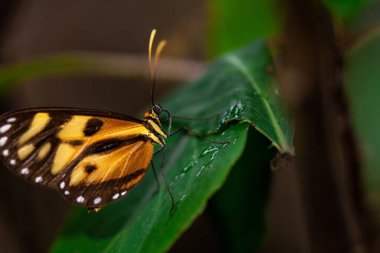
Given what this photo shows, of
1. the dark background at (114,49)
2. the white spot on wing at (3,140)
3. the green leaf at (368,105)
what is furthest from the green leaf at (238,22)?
the white spot on wing at (3,140)

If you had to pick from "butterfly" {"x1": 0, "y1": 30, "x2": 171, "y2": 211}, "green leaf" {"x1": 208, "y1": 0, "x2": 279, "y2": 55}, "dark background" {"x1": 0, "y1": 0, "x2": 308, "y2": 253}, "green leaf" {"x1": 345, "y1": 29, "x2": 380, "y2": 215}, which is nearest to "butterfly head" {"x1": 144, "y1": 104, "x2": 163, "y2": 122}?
"butterfly" {"x1": 0, "y1": 30, "x2": 171, "y2": 211}

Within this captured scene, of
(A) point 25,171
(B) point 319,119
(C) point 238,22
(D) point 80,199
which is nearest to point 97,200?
(D) point 80,199

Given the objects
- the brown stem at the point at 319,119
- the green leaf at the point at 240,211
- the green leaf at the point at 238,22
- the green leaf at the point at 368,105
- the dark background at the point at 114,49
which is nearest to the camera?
the brown stem at the point at 319,119

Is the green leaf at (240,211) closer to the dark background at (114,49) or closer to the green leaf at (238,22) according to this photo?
the green leaf at (238,22)

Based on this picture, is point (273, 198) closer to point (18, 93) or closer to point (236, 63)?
point (18, 93)

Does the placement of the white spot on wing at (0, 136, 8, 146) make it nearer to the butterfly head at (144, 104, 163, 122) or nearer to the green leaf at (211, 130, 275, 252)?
the butterfly head at (144, 104, 163, 122)

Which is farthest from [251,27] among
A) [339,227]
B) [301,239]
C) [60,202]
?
[60,202]

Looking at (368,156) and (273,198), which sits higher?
(368,156)

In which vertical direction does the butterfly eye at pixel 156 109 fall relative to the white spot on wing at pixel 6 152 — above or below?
below
